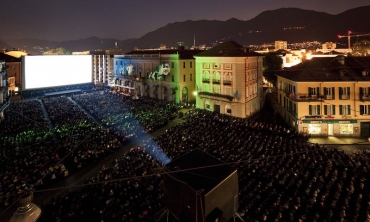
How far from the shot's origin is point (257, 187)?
15000 mm

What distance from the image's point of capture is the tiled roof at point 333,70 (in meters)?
30.3

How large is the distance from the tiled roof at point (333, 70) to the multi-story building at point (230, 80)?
19.8ft

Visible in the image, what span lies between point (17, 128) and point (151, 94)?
1160 inches

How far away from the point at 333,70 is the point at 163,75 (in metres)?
29.6

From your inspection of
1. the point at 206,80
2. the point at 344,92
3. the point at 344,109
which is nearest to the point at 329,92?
the point at 344,92

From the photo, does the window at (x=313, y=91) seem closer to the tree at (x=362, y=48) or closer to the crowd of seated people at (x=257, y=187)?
the crowd of seated people at (x=257, y=187)

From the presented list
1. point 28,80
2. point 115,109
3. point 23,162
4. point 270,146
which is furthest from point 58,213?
point 28,80

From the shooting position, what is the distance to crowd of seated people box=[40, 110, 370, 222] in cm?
1298

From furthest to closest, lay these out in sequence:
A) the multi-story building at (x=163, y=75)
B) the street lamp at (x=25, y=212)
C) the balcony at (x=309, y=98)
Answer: the multi-story building at (x=163, y=75) < the balcony at (x=309, y=98) < the street lamp at (x=25, y=212)

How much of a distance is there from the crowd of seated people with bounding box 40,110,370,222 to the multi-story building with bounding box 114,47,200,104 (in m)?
26.8

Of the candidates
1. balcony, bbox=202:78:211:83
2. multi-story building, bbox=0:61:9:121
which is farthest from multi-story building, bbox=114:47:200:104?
multi-story building, bbox=0:61:9:121

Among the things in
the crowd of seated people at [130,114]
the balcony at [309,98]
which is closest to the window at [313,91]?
the balcony at [309,98]

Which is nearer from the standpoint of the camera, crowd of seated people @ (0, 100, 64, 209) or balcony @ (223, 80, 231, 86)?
crowd of seated people @ (0, 100, 64, 209)

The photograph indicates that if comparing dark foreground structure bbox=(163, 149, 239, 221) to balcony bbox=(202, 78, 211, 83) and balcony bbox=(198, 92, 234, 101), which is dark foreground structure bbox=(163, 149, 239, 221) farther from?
balcony bbox=(202, 78, 211, 83)
